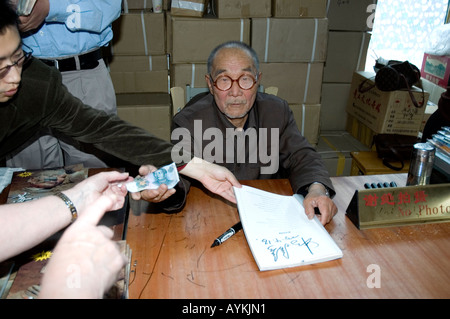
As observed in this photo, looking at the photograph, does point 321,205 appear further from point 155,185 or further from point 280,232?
point 155,185

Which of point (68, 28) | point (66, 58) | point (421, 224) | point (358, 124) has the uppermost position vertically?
point (68, 28)

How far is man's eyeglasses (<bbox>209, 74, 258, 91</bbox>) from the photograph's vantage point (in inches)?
73.4

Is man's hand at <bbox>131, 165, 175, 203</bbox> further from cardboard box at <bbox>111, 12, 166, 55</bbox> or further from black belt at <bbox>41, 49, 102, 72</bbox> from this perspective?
cardboard box at <bbox>111, 12, 166, 55</bbox>

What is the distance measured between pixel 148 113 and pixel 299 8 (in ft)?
4.85

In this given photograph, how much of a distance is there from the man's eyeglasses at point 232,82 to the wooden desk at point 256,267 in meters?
0.68

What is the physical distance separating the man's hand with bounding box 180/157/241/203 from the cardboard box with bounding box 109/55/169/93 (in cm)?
210

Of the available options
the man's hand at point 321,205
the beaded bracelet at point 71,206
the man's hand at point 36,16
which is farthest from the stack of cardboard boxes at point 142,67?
the beaded bracelet at point 71,206

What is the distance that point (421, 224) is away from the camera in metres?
1.38

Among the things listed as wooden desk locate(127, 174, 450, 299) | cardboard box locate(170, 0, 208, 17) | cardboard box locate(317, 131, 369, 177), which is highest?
cardboard box locate(170, 0, 208, 17)

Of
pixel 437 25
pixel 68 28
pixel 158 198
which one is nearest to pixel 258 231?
pixel 158 198

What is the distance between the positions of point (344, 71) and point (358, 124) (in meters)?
0.52

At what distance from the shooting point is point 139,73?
134 inches

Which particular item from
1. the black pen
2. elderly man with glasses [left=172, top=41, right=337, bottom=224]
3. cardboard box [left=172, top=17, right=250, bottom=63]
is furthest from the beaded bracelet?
cardboard box [left=172, top=17, right=250, bottom=63]
